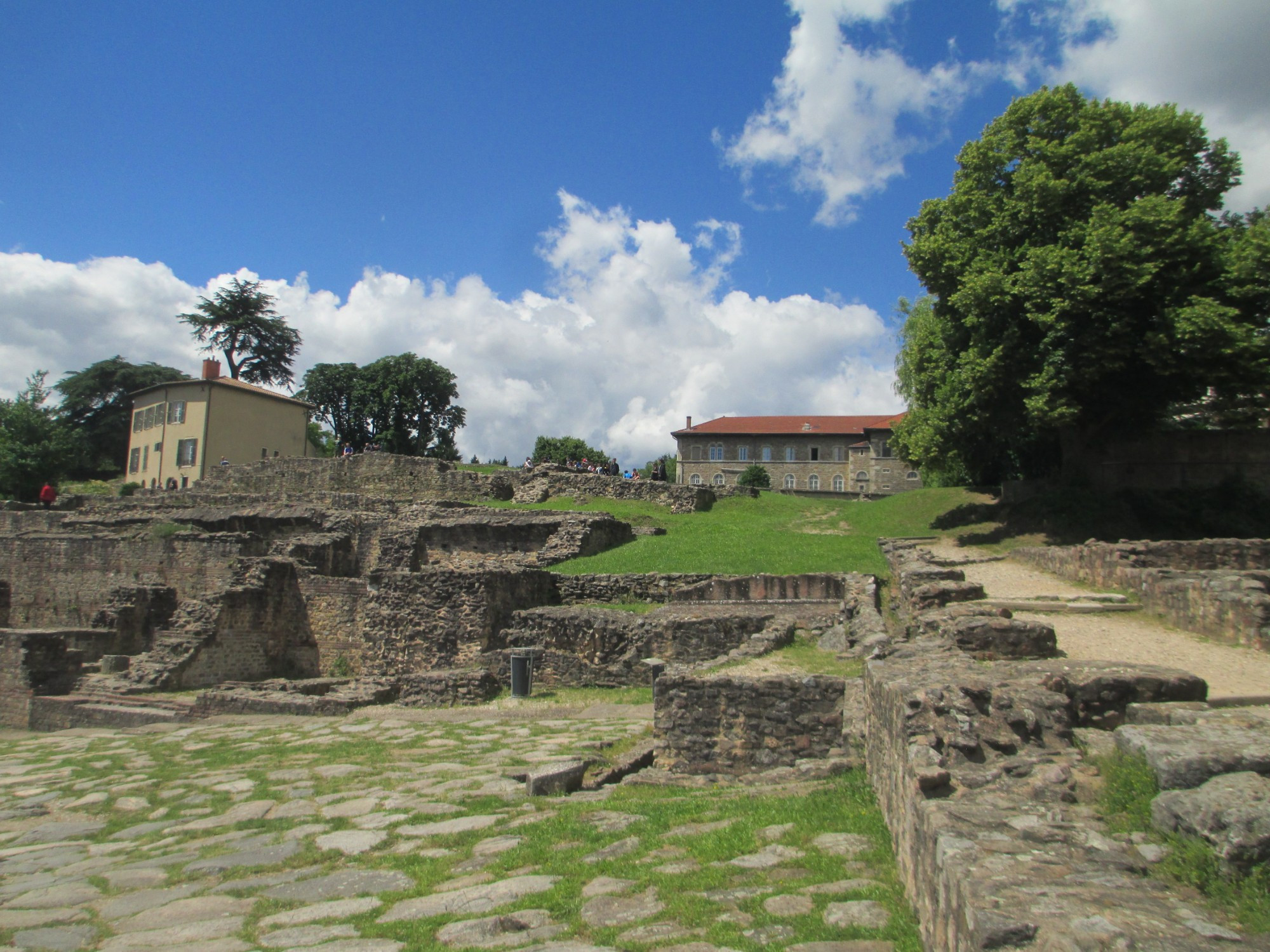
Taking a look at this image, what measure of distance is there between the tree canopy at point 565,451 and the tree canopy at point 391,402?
54.2ft

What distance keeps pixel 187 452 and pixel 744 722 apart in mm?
44508

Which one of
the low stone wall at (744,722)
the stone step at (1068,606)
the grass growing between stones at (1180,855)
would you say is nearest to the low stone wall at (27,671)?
the low stone wall at (744,722)

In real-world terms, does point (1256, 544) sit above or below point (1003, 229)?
below

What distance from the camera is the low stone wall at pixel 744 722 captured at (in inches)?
296

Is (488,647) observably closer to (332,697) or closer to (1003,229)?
(332,697)

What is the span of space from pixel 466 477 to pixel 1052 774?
3050 centimetres

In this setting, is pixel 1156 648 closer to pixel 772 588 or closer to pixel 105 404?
pixel 772 588

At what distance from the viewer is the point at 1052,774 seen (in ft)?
12.9

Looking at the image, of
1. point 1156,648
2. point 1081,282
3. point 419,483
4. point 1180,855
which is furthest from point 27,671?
point 1081,282

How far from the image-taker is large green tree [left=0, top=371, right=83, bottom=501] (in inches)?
1729

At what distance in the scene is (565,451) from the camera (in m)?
85.8

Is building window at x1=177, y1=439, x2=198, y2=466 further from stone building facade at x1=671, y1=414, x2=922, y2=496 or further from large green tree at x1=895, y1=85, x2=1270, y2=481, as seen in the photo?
stone building facade at x1=671, y1=414, x2=922, y2=496

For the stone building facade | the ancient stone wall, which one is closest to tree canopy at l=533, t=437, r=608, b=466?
the stone building facade

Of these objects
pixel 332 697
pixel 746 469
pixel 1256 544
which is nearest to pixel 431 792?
pixel 332 697
